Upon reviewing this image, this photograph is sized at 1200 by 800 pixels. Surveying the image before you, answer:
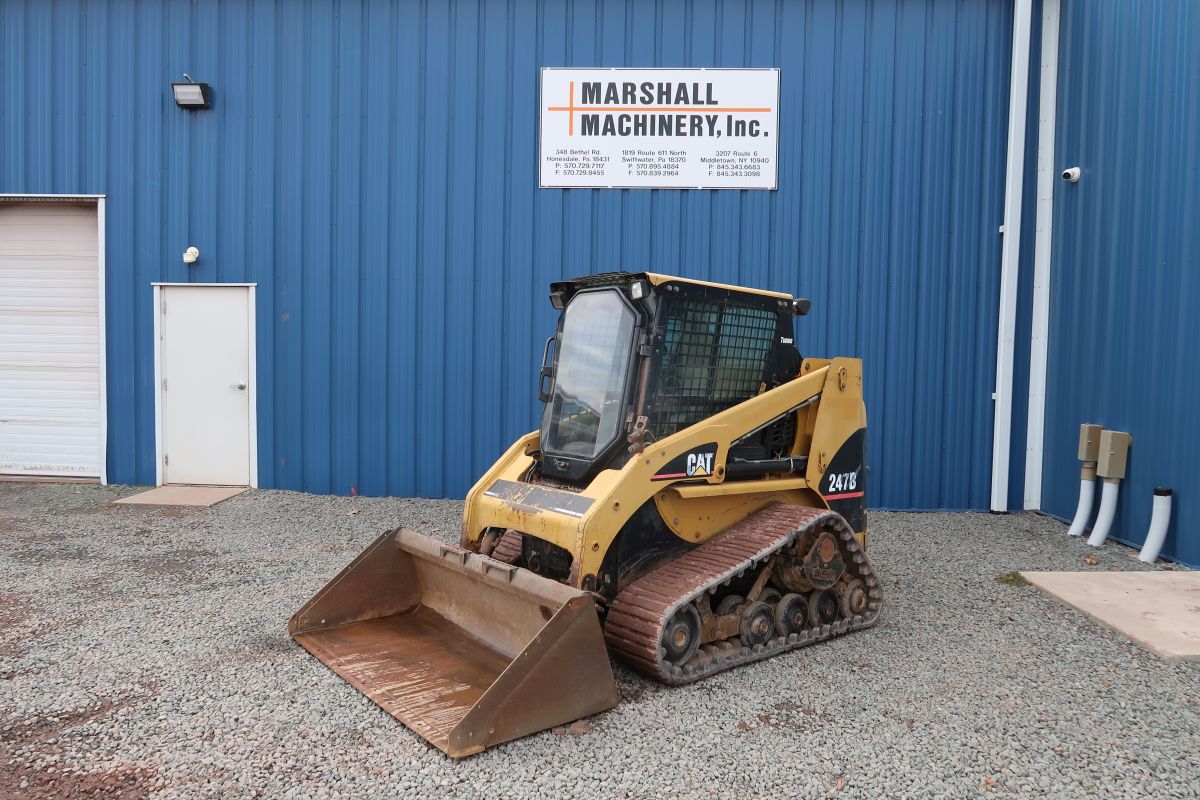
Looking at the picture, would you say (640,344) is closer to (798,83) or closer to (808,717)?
(808,717)

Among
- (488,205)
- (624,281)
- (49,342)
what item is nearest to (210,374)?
(49,342)

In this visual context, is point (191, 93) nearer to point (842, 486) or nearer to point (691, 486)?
point (691, 486)

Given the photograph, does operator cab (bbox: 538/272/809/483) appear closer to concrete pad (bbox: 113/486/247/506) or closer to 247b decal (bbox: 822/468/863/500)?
247b decal (bbox: 822/468/863/500)

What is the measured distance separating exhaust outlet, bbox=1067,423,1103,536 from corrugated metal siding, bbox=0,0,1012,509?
1.24 meters

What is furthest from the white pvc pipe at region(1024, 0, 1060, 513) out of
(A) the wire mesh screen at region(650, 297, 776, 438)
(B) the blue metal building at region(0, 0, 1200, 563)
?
(A) the wire mesh screen at region(650, 297, 776, 438)

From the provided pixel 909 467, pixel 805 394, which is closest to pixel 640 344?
pixel 805 394

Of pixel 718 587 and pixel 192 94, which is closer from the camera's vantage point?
pixel 718 587

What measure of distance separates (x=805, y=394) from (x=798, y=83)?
5141mm

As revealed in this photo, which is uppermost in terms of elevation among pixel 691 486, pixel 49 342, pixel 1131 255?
pixel 1131 255

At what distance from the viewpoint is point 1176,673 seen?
4188mm

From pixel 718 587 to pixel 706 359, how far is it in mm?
1300

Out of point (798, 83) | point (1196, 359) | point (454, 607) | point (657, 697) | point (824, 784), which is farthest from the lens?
point (798, 83)

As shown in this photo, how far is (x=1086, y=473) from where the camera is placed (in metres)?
7.54

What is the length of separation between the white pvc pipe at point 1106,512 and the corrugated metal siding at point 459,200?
1.58m
